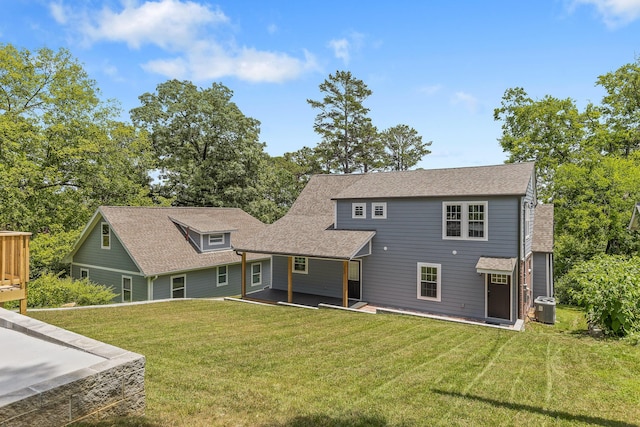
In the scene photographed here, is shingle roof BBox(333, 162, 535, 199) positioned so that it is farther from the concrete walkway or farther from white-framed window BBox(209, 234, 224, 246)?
the concrete walkway

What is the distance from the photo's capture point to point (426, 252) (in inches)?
565

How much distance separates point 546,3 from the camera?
11961 mm

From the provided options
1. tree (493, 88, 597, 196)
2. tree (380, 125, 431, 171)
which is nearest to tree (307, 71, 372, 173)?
tree (380, 125, 431, 171)

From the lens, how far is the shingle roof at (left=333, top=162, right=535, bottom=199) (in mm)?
13266

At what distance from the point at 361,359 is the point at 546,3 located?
1324cm

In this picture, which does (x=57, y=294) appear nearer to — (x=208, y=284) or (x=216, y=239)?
(x=208, y=284)

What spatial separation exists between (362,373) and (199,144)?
93.0ft

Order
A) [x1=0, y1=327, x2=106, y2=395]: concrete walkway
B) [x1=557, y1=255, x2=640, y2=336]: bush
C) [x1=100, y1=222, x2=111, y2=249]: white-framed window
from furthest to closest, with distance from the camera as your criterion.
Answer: [x1=100, y1=222, x2=111, y2=249]: white-framed window → [x1=557, y1=255, x2=640, y2=336]: bush → [x1=0, y1=327, x2=106, y2=395]: concrete walkway

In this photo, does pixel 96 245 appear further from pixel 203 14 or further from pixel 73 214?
pixel 203 14

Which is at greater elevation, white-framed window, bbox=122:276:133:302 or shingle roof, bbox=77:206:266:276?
shingle roof, bbox=77:206:266:276

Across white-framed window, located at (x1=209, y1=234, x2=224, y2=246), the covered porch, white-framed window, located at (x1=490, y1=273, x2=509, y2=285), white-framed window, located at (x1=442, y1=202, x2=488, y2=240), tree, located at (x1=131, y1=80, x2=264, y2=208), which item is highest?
tree, located at (x1=131, y1=80, x2=264, y2=208)

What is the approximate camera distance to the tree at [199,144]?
29.5m

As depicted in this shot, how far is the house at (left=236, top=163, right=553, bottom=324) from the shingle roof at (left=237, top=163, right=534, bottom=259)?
41 mm

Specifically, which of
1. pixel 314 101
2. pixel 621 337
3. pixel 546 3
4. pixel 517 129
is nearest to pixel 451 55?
pixel 546 3
